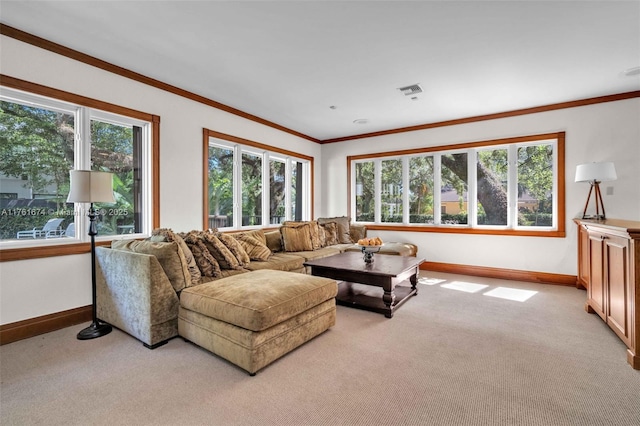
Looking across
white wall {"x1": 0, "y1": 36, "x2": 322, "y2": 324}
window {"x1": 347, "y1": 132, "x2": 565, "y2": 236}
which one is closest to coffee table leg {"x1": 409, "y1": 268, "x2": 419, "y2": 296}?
window {"x1": 347, "y1": 132, "x2": 565, "y2": 236}

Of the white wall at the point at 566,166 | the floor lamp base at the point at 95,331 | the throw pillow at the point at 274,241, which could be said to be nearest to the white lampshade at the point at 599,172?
the white wall at the point at 566,166

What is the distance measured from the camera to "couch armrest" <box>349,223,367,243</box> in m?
5.93

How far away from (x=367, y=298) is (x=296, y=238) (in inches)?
62.2

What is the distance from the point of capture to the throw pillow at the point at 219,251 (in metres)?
3.23

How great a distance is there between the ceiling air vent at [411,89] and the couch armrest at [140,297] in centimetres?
347

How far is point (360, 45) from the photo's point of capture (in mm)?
2848

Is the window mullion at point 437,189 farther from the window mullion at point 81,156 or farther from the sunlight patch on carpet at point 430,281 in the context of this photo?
the window mullion at point 81,156

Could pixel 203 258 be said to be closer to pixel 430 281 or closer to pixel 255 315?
pixel 255 315

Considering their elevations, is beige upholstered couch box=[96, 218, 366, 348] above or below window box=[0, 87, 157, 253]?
below

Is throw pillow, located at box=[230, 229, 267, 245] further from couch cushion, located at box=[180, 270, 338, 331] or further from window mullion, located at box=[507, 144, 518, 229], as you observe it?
window mullion, located at box=[507, 144, 518, 229]

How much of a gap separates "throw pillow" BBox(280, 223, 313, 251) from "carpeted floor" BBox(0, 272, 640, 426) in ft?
6.40

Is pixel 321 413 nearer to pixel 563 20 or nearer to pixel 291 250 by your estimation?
pixel 291 250

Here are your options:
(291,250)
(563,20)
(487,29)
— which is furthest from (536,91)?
(291,250)

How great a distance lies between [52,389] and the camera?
191cm
